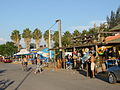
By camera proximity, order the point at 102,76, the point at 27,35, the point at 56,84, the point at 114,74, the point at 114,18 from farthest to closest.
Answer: the point at 27,35, the point at 114,18, the point at 102,76, the point at 56,84, the point at 114,74

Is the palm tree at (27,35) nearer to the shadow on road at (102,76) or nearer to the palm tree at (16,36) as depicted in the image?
the palm tree at (16,36)

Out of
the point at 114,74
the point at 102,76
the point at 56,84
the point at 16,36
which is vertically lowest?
the point at 56,84

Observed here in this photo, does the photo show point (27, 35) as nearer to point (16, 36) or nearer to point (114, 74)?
point (16, 36)

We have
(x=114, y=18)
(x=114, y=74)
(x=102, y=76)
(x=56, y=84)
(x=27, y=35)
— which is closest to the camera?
(x=114, y=74)

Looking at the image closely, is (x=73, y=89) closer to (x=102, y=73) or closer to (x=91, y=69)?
(x=91, y=69)

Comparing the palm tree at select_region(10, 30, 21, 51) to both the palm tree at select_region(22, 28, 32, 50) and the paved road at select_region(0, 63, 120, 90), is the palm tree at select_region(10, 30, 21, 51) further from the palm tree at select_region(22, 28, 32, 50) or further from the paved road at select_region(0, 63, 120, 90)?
the paved road at select_region(0, 63, 120, 90)

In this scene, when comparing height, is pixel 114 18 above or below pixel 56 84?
above

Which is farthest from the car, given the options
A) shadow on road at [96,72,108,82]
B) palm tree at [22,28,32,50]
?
palm tree at [22,28,32,50]

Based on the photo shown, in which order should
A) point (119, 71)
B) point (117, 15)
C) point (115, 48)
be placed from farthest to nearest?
1. point (117, 15)
2. point (115, 48)
3. point (119, 71)

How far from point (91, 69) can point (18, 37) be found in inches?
2761

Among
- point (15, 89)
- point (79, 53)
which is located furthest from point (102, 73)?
point (15, 89)

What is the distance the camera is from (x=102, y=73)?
61.7 ft

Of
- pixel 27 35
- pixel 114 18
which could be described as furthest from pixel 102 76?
pixel 27 35

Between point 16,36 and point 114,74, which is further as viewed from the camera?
point 16,36
